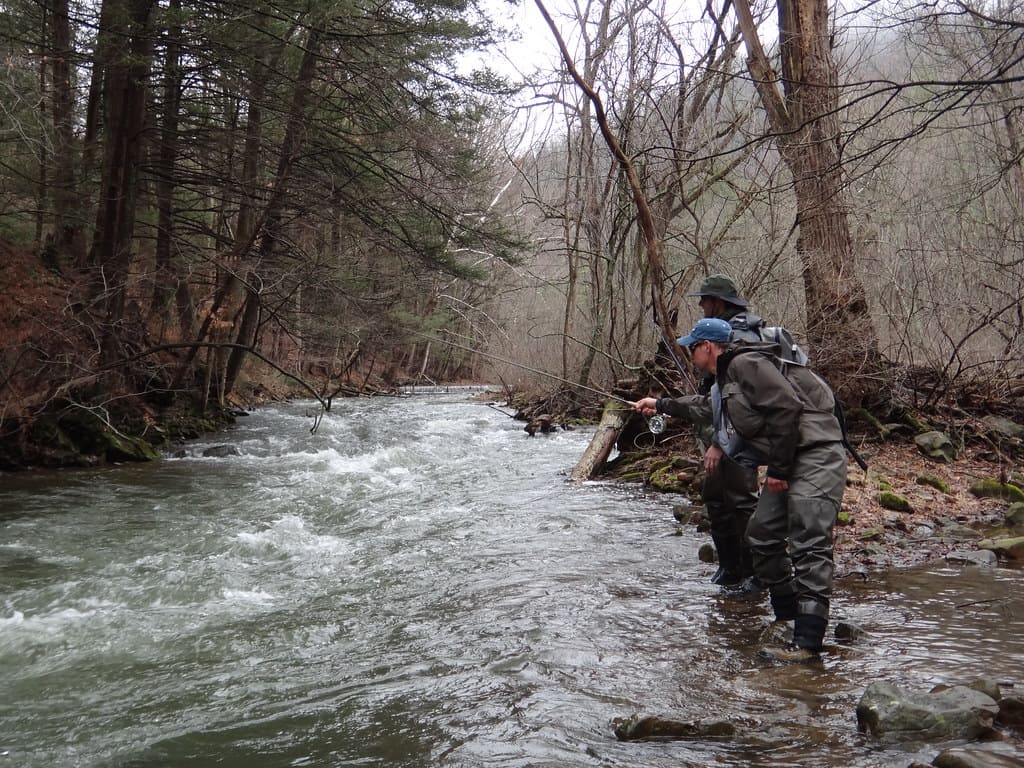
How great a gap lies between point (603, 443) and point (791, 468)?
20.9ft

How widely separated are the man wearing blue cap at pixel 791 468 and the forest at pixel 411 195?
3702 mm

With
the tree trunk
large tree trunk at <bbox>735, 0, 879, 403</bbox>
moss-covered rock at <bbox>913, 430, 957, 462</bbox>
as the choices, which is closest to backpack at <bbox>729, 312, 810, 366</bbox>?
large tree trunk at <bbox>735, 0, 879, 403</bbox>

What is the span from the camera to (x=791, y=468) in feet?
13.5

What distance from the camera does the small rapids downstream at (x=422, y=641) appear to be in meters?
3.16

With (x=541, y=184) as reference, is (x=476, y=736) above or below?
below

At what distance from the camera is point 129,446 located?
11.7 m

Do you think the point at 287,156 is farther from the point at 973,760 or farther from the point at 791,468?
the point at 973,760

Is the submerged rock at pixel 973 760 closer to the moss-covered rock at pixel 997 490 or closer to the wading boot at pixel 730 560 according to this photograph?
the wading boot at pixel 730 560

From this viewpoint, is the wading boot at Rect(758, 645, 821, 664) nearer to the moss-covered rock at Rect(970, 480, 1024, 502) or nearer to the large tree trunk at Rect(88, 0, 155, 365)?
the moss-covered rock at Rect(970, 480, 1024, 502)

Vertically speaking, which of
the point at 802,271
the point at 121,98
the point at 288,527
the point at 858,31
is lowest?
the point at 288,527

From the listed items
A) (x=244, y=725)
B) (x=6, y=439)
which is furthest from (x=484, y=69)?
(x=244, y=725)

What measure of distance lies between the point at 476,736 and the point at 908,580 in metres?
3.44

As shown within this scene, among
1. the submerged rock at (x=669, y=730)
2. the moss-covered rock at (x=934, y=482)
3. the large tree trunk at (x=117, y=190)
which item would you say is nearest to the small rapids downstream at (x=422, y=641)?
the submerged rock at (x=669, y=730)

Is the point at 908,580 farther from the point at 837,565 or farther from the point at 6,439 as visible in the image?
the point at 6,439
